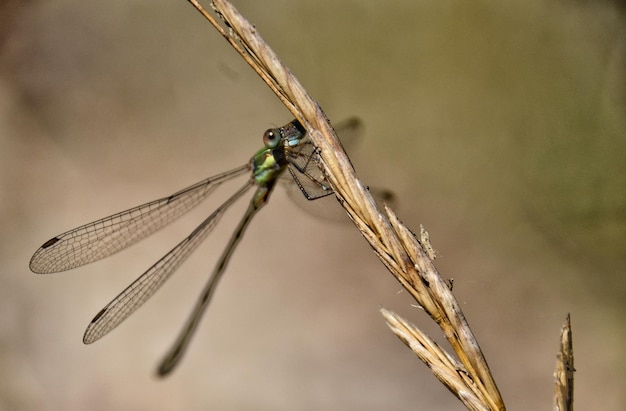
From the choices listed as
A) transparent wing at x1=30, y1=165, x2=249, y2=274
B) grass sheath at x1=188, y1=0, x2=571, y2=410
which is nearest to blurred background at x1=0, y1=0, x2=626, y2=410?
transparent wing at x1=30, y1=165, x2=249, y2=274

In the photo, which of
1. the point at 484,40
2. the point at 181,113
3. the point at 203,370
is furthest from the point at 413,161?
the point at 203,370

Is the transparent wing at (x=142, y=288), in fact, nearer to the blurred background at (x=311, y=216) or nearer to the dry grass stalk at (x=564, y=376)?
the blurred background at (x=311, y=216)

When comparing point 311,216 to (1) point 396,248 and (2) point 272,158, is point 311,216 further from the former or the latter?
(1) point 396,248

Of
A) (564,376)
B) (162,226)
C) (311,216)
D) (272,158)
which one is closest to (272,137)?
(272,158)

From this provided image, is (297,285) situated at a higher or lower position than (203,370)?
higher

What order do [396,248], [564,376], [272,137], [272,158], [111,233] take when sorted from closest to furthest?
[564,376], [396,248], [272,137], [272,158], [111,233]

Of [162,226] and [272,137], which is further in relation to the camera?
[162,226]

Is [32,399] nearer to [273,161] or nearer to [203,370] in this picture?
[203,370]
